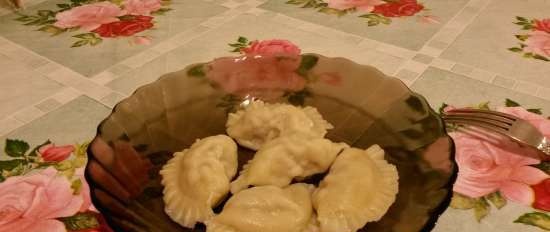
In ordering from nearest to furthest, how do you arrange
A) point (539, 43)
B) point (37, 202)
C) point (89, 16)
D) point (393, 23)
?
1. point (37, 202)
2. point (539, 43)
3. point (393, 23)
4. point (89, 16)

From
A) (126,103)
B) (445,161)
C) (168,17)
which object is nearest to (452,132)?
(445,161)

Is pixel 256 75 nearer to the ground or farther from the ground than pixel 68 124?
farther from the ground

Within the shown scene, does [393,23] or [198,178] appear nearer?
[198,178]

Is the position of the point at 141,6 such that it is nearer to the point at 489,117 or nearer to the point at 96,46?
the point at 96,46

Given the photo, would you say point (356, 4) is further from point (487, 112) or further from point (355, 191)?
point (355, 191)

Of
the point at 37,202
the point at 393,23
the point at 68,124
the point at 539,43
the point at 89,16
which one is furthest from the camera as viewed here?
the point at 89,16

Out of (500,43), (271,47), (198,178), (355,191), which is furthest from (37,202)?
(500,43)

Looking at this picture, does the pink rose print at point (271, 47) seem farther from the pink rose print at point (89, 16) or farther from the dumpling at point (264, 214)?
the dumpling at point (264, 214)

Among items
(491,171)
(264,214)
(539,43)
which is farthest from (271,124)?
(539,43)

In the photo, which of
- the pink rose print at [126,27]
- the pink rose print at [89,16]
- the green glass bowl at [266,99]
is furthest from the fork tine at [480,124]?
the pink rose print at [89,16]
